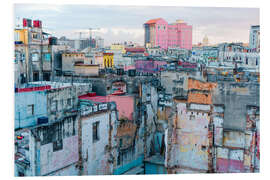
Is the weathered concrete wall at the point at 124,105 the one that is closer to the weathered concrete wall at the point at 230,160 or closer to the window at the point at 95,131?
the window at the point at 95,131

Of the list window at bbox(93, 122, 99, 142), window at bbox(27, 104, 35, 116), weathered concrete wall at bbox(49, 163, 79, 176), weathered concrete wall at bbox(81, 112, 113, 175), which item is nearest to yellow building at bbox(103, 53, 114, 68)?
weathered concrete wall at bbox(81, 112, 113, 175)

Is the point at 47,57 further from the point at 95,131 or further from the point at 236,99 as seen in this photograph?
the point at 236,99

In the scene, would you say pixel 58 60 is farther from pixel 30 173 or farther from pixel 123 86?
pixel 30 173

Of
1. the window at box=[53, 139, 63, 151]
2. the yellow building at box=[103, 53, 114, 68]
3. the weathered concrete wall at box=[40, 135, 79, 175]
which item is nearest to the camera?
the weathered concrete wall at box=[40, 135, 79, 175]

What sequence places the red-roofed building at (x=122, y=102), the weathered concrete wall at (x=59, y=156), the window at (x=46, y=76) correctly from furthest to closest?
the window at (x=46, y=76) → the red-roofed building at (x=122, y=102) → the weathered concrete wall at (x=59, y=156)

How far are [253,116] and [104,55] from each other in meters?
15.2

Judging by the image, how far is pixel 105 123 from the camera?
1159cm

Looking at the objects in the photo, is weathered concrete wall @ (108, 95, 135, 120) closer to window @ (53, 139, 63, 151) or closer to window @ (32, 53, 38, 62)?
window @ (53, 139, 63, 151)

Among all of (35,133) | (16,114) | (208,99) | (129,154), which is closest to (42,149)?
(35,133)

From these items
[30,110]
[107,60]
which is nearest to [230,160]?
[30,110]

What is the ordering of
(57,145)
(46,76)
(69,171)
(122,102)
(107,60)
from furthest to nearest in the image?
Answer: 1. (107,60)
2. (46,76)
3. (122,102)
4. (69,171)
5. (57,145)

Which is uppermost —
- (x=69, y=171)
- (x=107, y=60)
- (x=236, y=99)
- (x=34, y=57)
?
(x=107, y=60)

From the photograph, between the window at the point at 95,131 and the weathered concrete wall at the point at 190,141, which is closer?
the weathered concrete wall at the point at 190,141

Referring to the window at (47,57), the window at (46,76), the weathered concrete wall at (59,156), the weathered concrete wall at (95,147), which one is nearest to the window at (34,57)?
the window at (47,57)
